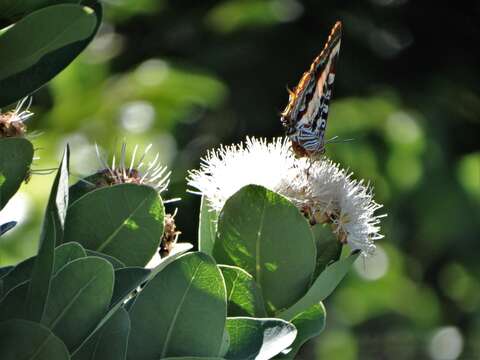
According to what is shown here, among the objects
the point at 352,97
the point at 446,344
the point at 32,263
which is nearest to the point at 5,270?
the point at 32,263

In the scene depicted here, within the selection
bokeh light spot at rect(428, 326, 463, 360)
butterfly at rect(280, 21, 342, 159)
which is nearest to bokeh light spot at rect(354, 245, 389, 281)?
bokeh light spot at rect(428, 326, 463, 360)

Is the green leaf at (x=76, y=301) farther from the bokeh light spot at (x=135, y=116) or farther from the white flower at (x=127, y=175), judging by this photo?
the bokeh light spot at (x=135, y=116)

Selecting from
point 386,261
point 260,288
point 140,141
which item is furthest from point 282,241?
point 386,261

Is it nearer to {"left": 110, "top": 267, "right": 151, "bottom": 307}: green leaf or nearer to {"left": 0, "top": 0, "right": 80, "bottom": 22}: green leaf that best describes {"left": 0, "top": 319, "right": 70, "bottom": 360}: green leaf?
{"left": 110, "top": 267, "right": 151, "bottom": 307}: green leaf

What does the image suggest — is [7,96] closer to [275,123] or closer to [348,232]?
[348,232]

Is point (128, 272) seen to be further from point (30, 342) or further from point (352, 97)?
point (352, 97)
